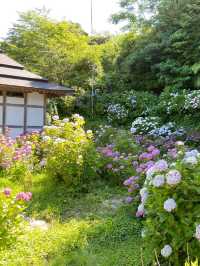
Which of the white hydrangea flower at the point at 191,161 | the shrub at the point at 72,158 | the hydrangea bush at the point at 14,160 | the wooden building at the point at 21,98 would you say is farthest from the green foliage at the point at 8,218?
the wooden building at the point at 21,98

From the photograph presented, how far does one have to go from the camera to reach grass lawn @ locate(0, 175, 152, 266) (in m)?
4.45

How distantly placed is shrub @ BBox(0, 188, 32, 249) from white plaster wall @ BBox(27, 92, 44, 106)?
384 inches

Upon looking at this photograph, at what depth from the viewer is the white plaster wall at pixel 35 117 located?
1364cm

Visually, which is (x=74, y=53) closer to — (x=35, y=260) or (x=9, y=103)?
(x=9, y=103)

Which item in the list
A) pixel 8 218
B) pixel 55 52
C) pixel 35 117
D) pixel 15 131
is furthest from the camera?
pixel 55 52

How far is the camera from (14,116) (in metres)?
13.2

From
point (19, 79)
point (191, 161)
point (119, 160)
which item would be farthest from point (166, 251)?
point (19, 79)

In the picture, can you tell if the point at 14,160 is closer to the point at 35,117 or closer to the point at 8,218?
the point at 8,218

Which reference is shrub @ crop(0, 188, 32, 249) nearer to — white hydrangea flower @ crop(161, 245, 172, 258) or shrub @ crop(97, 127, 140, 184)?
white hydrangea flower @ crop(161, 245, 172, 258)

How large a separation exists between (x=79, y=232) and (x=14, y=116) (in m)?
8.42

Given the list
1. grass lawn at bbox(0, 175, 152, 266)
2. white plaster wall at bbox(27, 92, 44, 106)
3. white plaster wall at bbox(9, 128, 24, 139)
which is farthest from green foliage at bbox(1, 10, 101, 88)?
grass lawn at bbox(0, 175, 152, 266)

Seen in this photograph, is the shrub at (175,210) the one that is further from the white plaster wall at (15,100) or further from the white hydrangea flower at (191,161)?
the white plaster wall at (15,100)

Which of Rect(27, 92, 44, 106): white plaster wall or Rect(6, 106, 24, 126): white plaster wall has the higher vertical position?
Rect(27, 92, 44, 106): white plaster wall

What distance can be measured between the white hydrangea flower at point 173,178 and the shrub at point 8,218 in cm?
143
